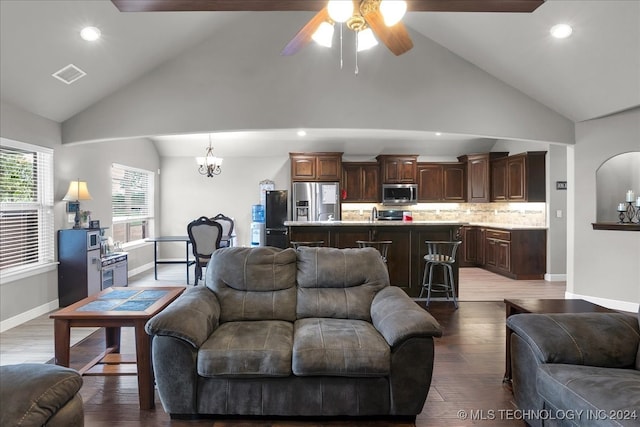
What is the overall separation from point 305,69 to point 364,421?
4082 millimetres

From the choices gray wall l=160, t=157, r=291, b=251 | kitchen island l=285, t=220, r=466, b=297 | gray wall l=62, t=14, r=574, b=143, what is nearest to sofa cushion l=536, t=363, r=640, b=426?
kitchen island l=285, t=220, r=466, b=297

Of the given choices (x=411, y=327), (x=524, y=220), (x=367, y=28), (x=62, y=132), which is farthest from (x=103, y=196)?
(x=524, y=220)

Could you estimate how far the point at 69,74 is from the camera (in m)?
3.99

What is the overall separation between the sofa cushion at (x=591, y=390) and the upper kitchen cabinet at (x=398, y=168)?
6.31 m

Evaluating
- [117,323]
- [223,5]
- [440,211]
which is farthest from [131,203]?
[440,211]

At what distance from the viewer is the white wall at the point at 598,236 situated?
4547mm

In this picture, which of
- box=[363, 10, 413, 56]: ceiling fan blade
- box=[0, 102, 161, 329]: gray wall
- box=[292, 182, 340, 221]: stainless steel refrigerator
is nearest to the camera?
box=[363, 10, 413, 56]: ceiling fan blade

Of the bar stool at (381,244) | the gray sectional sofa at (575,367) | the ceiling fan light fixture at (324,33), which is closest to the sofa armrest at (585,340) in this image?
the gray sectional sofa at (575,367)

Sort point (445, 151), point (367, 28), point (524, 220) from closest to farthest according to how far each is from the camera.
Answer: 1. point (367, 28)
2. point (524, 220)
3. point (445, 151)

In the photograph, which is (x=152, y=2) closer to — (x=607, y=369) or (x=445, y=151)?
(x=607, y=369)

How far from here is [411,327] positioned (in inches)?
84.7

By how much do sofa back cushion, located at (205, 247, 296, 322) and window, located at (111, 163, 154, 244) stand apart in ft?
14.7

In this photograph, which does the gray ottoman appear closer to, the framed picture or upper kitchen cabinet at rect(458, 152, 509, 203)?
the framed picture

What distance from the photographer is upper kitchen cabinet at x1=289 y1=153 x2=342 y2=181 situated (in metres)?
7.93
